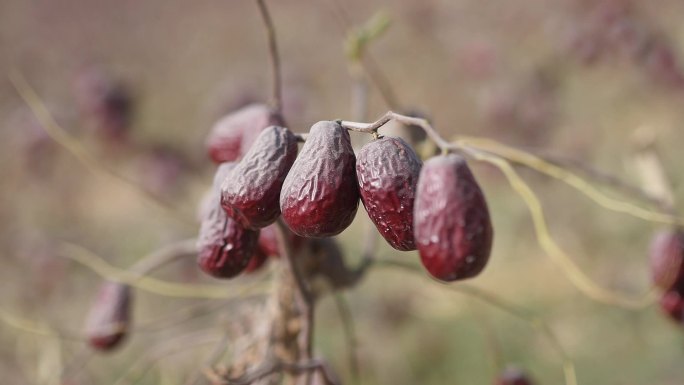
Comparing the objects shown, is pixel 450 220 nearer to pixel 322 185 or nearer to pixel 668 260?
pixel 322 185

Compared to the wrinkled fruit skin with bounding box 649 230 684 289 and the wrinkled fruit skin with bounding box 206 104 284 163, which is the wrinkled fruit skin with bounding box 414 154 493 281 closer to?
the wrinkled fruit skin with bounding box 206 104 284 163

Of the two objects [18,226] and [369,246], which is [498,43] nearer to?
[18,226]

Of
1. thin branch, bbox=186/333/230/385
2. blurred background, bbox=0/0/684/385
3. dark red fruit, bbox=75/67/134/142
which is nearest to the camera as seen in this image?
thin branch, bbox=186/333/230/385

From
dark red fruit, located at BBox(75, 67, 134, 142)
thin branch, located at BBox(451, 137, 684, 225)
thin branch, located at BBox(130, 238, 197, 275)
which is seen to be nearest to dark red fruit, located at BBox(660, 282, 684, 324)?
thin branch, located at BBox(451, 137, 684, 225)

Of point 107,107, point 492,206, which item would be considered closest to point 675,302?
point 107,107

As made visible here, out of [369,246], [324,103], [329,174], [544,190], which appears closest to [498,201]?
[544,190]

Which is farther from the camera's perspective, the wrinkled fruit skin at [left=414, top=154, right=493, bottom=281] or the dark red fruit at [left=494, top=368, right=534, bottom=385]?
the dark red fruit at [left=494, top=368, right=534, bottom=385]
